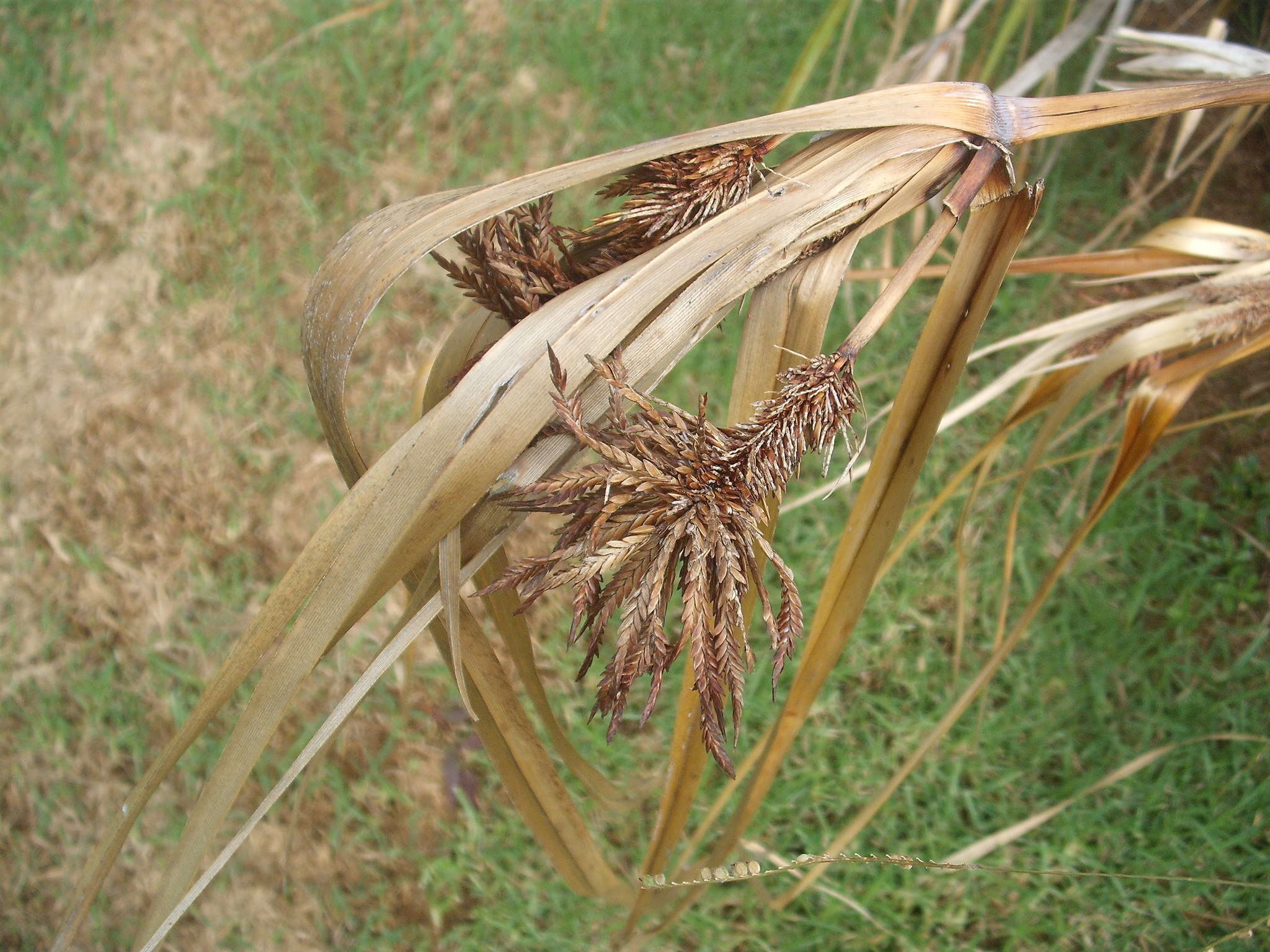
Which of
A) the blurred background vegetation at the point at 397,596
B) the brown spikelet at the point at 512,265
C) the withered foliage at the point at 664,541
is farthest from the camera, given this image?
the blurred background vegetation at the point at 397,596

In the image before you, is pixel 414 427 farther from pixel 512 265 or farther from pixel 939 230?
pixel 939 230

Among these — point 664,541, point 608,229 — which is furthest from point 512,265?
point 664,541

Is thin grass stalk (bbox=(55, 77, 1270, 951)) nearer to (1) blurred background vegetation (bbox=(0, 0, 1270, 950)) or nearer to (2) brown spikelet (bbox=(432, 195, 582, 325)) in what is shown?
(2) brown spikelet (bbox=(432, 195, 582, 325))

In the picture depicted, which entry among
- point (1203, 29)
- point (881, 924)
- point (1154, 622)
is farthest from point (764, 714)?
point (1203, 29)

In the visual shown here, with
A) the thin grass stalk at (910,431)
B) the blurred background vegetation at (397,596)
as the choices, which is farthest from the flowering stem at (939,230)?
the blurred background vegetation at (397,596)

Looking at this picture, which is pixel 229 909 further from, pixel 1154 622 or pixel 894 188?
pixel 1154 622

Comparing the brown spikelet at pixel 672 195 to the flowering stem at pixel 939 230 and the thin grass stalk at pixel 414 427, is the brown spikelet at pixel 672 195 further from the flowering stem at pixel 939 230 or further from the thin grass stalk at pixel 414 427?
the flowering stem at pixel 939 230
